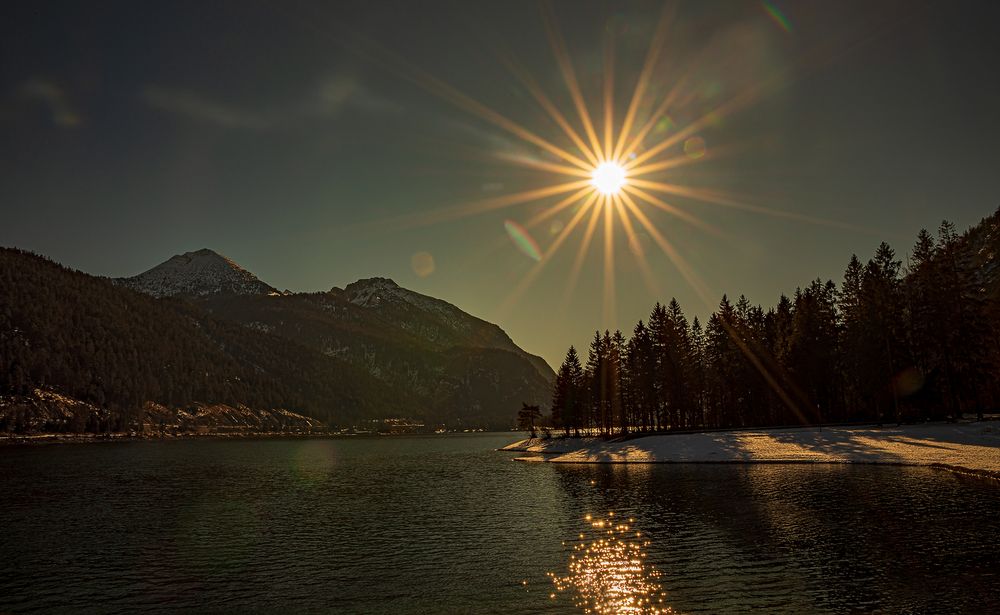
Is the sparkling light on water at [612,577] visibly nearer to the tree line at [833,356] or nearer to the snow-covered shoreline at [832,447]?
the snow-covered shoreline at [832,447]

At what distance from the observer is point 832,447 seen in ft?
202

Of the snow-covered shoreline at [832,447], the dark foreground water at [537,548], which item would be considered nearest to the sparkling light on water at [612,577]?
the dark foreground water at [537,548]

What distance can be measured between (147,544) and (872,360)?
8528 centimetres

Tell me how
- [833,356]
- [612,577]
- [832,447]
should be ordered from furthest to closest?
[833,356] < [832,447] < [612,577]

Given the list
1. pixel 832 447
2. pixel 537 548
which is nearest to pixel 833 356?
pixel 832 447

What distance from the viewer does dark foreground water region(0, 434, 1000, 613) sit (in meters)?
19.7

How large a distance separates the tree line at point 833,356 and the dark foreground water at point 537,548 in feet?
118

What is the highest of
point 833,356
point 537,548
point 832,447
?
point 833,356

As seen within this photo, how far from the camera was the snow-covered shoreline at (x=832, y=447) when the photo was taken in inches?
1994

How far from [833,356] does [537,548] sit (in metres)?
82.2

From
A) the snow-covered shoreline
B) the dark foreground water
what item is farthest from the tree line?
the dark foreground water

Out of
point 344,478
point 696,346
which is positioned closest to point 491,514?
point 344,478

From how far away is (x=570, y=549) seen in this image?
1072 inches

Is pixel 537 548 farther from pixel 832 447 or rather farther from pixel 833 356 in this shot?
pixel 833 356
